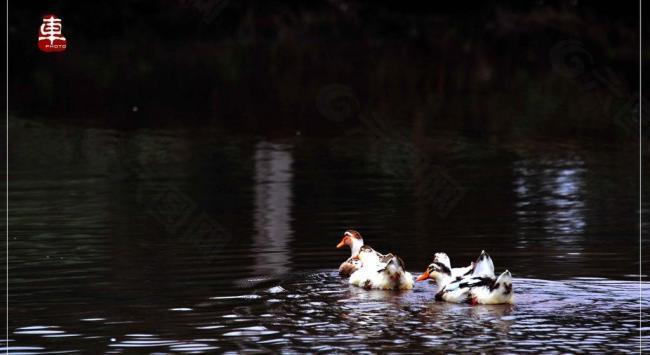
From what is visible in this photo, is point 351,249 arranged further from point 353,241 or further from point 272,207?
point 272,207

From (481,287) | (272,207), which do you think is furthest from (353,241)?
(272,207)

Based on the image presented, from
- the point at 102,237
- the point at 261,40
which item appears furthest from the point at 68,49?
the point at 102,237

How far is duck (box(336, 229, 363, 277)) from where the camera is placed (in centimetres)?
1909

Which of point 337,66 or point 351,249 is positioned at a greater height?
point 337,66

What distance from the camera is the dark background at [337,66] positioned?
4303cm

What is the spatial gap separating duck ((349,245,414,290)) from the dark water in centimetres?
22

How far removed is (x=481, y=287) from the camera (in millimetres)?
16922

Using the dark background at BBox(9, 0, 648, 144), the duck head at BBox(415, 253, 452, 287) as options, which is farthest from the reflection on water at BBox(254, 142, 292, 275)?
the dark background at BBox(9, 0, 648, 144)

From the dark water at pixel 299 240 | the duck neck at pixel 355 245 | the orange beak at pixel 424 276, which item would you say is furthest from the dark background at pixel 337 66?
the orange beak at pixel 424 276

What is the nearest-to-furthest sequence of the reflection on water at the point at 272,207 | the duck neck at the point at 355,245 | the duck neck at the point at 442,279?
1. the duck neck at the point at 442,279
2. the duck neck at the point at 355,245
3. the reflection on water at the point at 272,207

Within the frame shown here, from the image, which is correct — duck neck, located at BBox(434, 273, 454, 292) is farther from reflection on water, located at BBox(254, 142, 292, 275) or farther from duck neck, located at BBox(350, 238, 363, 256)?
reflection on water, located at BBox(254, 142, 292, 275)

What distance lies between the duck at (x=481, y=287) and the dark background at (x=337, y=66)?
811 inches

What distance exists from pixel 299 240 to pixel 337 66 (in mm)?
36782

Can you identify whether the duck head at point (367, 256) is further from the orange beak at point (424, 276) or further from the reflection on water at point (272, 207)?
the reflection on water at point (272, 207)
